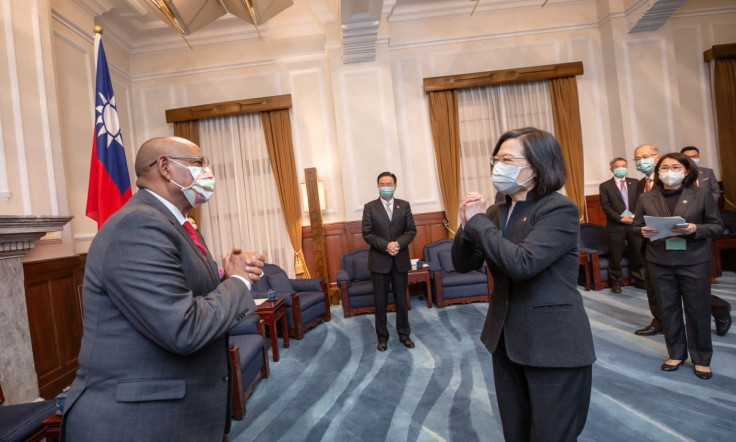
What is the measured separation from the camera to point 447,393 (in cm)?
291

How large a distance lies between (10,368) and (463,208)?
11.0 feet

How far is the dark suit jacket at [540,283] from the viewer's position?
1.34 metres

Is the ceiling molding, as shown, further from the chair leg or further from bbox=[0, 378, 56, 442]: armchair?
A: bbox=[0, 378, 56, 442]: armchair

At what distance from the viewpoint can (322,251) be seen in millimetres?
5859

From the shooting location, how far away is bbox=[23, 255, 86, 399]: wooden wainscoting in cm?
350

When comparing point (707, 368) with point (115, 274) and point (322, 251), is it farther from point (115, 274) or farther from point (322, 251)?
point (322, 251)

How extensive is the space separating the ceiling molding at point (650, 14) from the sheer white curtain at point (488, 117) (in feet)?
4.75

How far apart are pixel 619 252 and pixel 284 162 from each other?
4961 millimetres

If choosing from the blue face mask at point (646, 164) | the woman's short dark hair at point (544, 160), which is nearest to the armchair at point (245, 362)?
the woman's short dark hair at point (544, 160)

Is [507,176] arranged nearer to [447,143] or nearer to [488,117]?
[447,143]

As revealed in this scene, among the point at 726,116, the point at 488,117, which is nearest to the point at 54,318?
the point at 488,117

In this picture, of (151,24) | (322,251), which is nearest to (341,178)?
(322,251)

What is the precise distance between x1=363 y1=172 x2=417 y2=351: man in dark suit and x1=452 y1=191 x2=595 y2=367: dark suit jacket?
235cm

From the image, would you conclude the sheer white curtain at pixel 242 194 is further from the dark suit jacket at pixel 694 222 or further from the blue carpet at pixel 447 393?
the dark suit jacket at pixel 694 222
